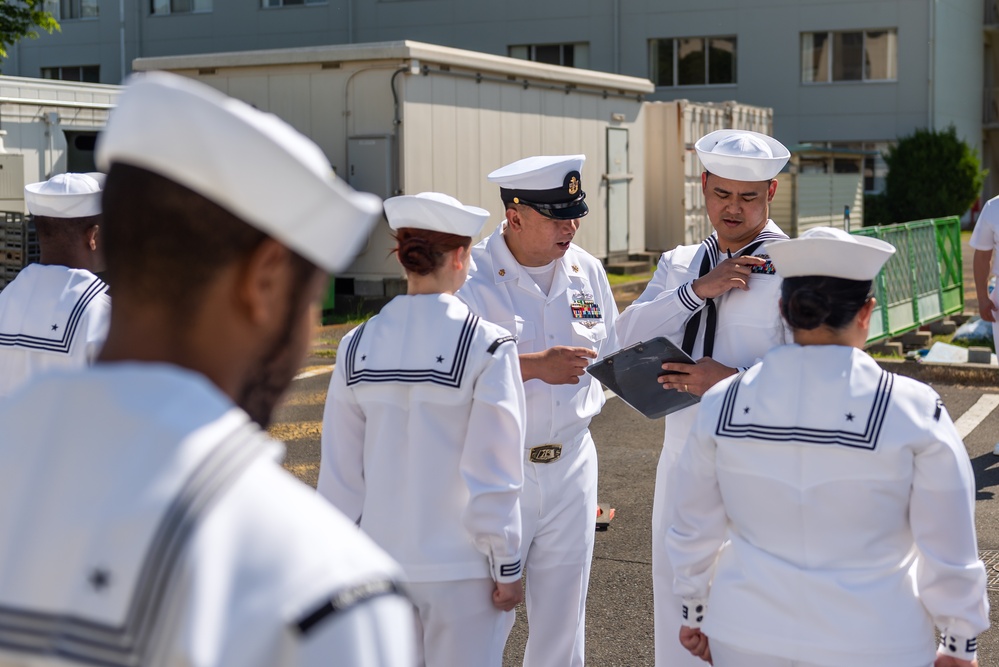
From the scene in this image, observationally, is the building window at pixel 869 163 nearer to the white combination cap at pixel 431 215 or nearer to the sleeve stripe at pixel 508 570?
the white combination cap at pixel 431 215

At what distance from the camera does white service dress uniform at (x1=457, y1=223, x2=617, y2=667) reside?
A: 14.3ft

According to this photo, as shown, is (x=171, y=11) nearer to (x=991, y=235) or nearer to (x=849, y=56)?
(x=849, y=56)

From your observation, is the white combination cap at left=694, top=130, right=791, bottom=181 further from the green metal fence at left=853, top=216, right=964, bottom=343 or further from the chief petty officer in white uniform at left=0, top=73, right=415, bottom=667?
the green metal fence at left=853, top=216, right=964, bottom=343

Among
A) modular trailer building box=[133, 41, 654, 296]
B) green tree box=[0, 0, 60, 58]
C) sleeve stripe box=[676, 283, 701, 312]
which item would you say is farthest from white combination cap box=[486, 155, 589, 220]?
green tree box=[0, 0, 60, 58]

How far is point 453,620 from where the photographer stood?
11.7 feet

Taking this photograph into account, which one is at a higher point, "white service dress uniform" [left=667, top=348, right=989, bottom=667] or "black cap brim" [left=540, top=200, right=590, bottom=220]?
"black cap brim" [left=540, top=200, right=590, bottom=220]

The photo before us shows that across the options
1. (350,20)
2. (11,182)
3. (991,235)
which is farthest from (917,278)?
(350,20)

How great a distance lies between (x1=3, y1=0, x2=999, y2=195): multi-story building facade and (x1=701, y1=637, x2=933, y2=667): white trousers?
3424cm

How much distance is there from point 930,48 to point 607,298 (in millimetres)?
32770

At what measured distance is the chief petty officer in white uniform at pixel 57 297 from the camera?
445 centimetres

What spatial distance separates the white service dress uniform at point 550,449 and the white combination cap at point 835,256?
4.94 feet

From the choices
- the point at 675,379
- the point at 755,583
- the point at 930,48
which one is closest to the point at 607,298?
the point at 675,379

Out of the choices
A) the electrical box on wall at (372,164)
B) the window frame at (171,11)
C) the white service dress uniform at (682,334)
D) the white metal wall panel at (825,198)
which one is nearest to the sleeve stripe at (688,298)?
the white service dress uniform at (682,334)

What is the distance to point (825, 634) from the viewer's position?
292 cm
